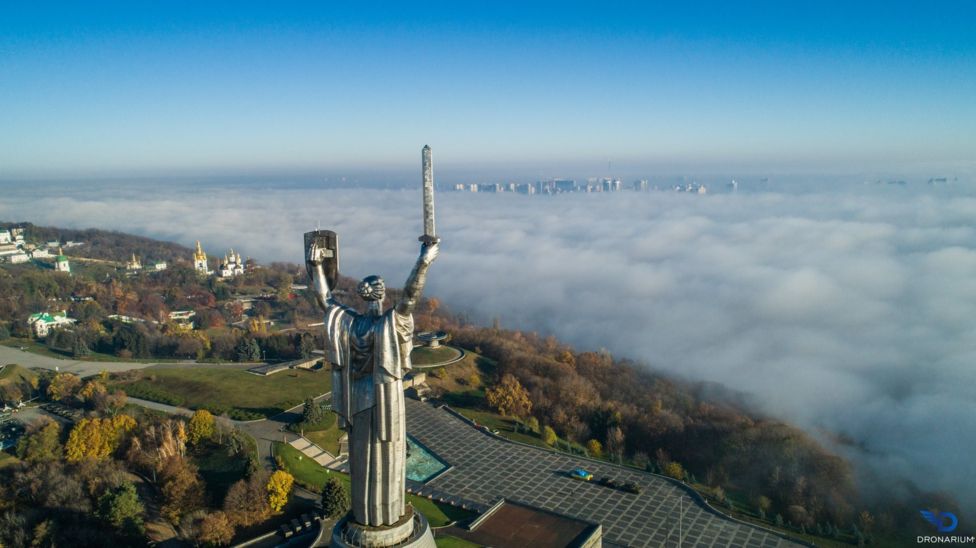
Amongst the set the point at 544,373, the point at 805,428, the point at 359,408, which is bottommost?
the point at 805,428

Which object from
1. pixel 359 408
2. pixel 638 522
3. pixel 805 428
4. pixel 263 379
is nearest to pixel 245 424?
pixel 263 379

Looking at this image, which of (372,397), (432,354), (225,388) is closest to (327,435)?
(225,388)

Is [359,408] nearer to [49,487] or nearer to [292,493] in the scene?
[292,493]

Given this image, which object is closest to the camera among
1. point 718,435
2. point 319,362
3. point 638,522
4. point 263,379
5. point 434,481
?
point 638,522

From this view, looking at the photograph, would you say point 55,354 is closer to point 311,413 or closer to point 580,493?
point 311,413

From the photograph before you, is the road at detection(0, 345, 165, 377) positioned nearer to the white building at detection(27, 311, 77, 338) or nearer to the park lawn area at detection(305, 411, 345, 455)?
the white building at detection(27, 311, 77, 338)
